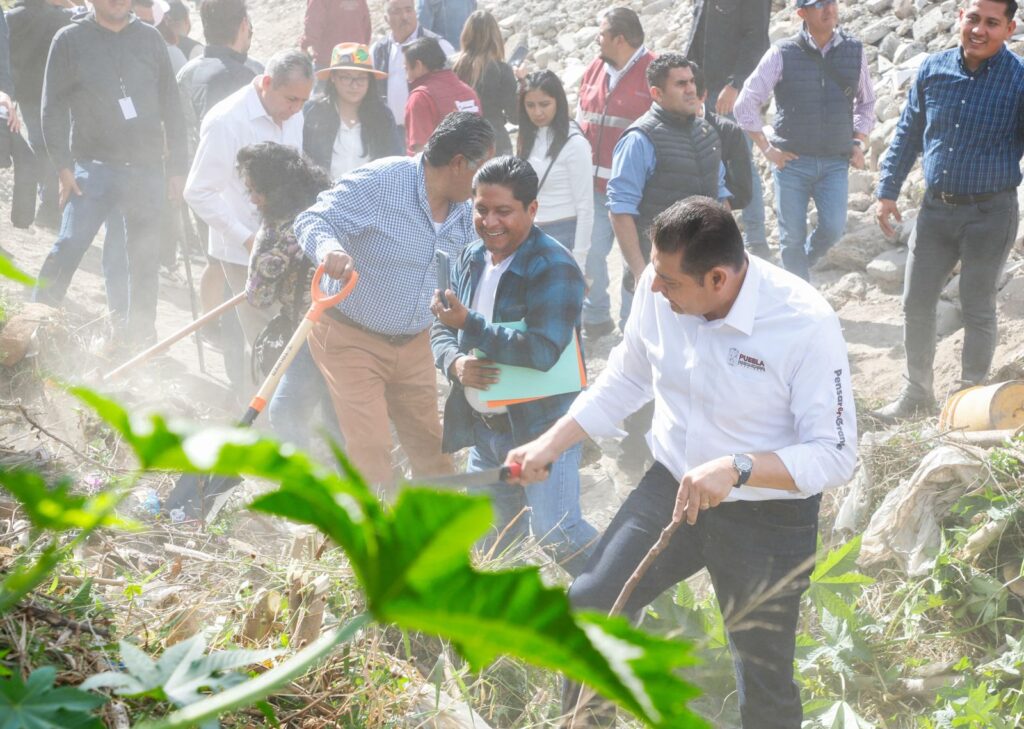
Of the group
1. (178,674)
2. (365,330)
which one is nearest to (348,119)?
(365,330)

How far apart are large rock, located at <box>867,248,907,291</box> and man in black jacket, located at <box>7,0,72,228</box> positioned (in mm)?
5777

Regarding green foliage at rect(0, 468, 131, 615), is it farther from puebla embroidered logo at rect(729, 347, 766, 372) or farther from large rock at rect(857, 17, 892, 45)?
large rock at rect(857, 17, 892, 45)

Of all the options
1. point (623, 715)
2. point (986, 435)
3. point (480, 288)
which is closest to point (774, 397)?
point (623, 715)

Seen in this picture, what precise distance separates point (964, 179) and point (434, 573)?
5.63 metres

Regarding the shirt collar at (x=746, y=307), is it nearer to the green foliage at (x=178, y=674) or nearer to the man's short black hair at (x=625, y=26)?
the green foliage at (x=178, y=674)

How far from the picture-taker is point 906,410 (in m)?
6.23

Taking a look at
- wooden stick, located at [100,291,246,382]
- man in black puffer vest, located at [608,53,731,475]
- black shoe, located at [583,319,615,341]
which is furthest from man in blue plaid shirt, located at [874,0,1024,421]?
wooden stick, located at [100,291,246,382]

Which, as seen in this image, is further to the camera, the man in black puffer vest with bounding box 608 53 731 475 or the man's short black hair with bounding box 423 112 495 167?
the man in black puffer vest with bounding box 608 53 731 475

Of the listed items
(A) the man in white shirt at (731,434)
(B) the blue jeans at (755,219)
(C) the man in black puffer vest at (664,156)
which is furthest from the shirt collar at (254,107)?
(B) the blue jeans at (755,219)

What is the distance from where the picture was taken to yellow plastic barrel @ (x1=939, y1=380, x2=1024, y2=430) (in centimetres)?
529

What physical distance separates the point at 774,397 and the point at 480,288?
152 cm

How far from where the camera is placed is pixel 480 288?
14.8ft

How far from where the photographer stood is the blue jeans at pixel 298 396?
5.37m

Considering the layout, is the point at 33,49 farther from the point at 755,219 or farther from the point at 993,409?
the point at 993,409
